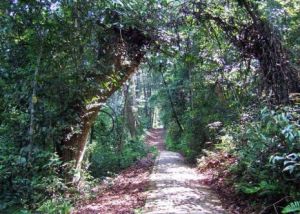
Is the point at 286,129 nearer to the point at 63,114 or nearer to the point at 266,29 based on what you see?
the point at 266,29

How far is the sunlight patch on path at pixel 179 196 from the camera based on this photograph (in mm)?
6730

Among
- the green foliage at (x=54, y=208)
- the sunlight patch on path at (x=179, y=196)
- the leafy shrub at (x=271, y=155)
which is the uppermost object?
the leafy shrub at (x=271, y=155)

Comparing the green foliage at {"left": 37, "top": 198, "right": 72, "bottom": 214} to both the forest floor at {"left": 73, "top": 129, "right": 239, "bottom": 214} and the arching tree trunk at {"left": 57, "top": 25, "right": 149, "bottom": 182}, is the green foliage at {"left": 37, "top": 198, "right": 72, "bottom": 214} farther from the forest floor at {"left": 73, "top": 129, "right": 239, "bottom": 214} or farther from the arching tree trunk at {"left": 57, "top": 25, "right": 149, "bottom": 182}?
the arching tree trunk at {"left": 57, "top": 25, "right": 149, "bottom": 182}

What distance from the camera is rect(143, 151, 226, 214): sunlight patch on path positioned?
265 inches

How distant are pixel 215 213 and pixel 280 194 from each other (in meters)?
1.23

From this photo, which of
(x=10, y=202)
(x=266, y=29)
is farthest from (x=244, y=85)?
(x=10, y=202)

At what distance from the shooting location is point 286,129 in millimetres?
5191

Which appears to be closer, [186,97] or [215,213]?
[215,213]

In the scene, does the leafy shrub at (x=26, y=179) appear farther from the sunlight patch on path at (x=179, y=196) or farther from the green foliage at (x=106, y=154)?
the green foliage at (x=106, y=154)

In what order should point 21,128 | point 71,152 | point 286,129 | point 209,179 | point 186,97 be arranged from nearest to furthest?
point 286,129, point 21,128, point 71,152, point 209,179, point 186,97

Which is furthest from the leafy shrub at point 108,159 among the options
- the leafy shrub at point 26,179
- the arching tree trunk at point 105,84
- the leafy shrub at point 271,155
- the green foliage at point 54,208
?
the leafy shrub at point 271,155

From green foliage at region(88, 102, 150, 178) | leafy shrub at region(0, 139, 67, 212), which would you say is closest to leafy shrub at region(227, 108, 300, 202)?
leafy shrub at region(0, 139, 67, 212)

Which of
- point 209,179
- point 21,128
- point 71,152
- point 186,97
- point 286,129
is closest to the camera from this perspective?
point 286,129

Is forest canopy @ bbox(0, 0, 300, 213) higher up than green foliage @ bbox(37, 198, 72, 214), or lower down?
→ higher up
